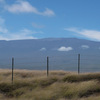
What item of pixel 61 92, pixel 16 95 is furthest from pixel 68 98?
pixel 16 95

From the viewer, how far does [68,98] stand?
1722 centimetres

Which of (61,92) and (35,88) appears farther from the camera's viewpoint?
(35,88)

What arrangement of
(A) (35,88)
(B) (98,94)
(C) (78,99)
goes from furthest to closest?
(A) (35,88) < (B) (98,94) < (C) (78,99)

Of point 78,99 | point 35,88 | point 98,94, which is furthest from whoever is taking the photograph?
point 35,88

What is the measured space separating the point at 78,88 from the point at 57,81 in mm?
2505

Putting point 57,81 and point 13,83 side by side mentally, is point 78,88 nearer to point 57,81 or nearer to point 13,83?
point 57,81

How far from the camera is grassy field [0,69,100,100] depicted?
683 inches

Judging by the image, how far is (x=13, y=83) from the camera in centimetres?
2005

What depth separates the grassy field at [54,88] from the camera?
57.0ft

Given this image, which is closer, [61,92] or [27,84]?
[61,92]

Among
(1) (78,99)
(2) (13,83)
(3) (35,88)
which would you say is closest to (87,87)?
(1) (78,99)

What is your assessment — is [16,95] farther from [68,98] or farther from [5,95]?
[68,98]

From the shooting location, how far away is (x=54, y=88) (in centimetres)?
1839

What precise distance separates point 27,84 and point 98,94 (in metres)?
4.89
